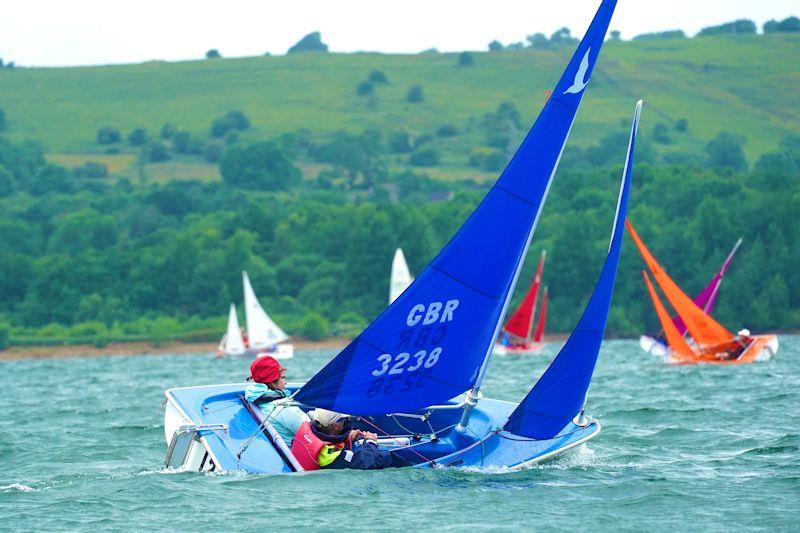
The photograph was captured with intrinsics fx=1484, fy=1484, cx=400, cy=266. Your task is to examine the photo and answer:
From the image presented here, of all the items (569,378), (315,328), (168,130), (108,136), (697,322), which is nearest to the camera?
(569,378)

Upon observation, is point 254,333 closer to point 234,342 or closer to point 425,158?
point 234,342

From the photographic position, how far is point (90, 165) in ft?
516

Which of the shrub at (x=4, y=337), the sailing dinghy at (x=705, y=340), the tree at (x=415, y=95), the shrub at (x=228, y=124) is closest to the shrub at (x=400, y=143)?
the tree at (x=415, y=95)

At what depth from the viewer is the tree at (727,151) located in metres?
142

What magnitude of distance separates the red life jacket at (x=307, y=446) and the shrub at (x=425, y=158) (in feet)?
491

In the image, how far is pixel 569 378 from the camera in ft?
60.6

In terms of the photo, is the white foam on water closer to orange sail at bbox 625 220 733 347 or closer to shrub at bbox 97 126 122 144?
orange sail at bbox 625 220 733 347

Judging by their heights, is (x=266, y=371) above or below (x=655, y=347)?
above

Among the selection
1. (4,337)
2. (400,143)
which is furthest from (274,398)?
(400,143)

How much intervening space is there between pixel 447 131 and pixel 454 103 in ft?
42.2

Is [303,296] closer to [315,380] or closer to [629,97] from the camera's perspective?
[315,380]

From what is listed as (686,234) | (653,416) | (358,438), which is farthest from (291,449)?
(686,234)

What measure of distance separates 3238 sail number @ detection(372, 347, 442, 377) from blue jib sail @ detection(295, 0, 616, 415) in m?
0.01

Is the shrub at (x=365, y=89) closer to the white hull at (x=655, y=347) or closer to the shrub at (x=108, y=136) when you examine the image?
the shrub at (x=108, y=136)
